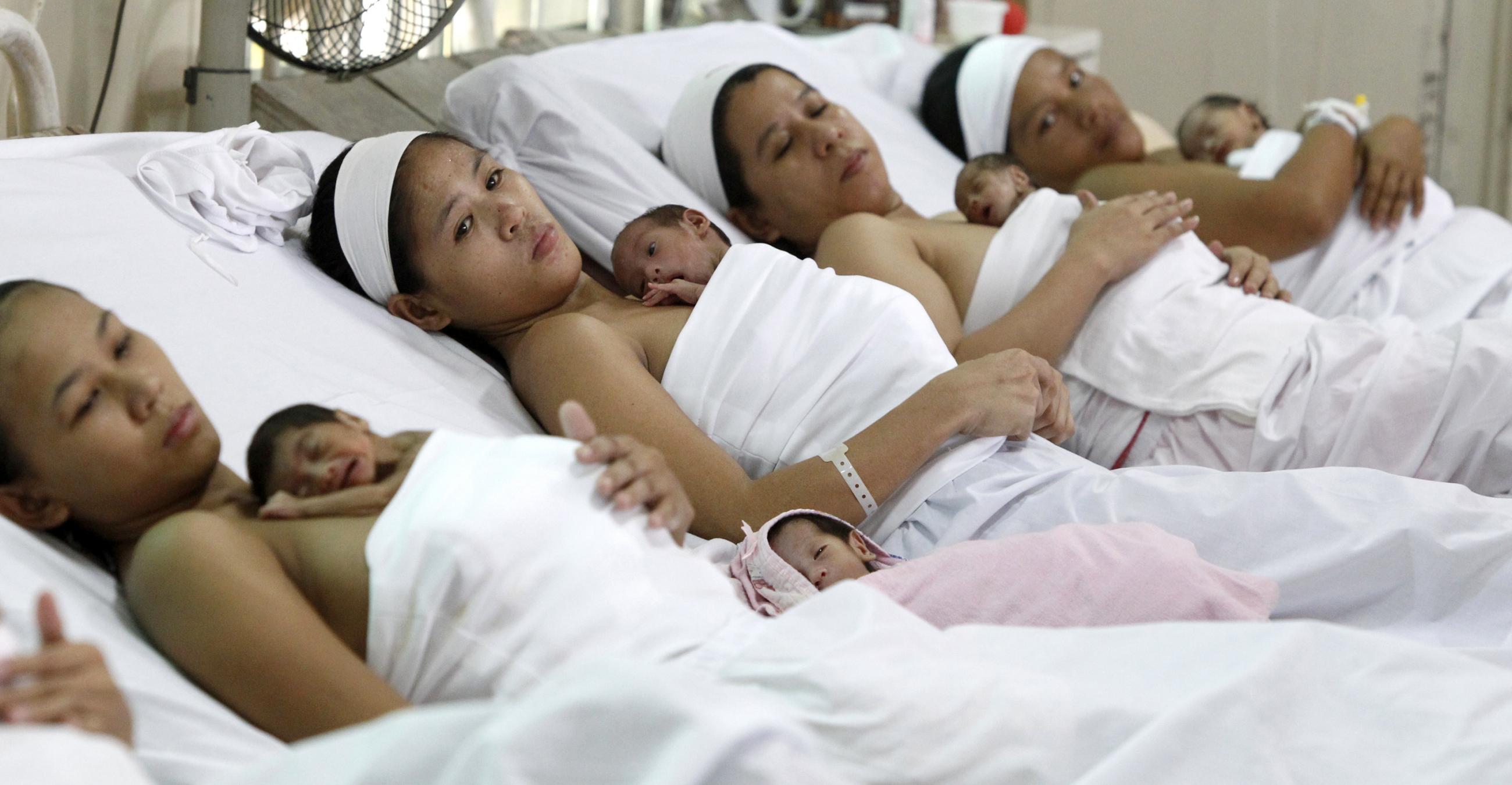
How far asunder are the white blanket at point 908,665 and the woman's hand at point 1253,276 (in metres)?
1.21

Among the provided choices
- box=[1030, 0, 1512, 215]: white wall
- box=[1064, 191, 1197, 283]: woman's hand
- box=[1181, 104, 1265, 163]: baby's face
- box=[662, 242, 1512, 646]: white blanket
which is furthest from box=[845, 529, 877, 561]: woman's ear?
box=[1030, 0, 1512, 215]: white wall

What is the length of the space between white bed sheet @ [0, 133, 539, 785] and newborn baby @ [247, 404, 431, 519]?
0.15 meters

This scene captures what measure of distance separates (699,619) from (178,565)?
43cm

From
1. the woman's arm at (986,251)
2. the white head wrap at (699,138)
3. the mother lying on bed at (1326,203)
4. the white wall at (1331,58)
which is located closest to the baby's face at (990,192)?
the woman's arm at (986,251)

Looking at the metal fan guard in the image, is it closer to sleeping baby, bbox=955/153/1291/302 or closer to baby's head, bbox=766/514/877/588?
sleeping baby, bbox=955/153/1291/302

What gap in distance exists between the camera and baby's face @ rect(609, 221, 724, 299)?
1.87 metres

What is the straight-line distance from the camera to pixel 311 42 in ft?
7.13

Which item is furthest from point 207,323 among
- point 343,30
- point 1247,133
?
point 1247,133

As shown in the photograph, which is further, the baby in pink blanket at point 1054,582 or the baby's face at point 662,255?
the baby's face at point 662,255

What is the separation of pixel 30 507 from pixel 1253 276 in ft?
6.12

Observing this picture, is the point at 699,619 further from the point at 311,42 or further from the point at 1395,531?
the point at 311,42

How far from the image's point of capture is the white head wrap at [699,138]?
2.37 m

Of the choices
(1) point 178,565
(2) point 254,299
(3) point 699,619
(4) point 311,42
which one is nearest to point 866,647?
(3) point 699,619

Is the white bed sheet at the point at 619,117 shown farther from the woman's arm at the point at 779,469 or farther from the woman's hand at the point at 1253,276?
the woman's hand at the point at 1253,276
